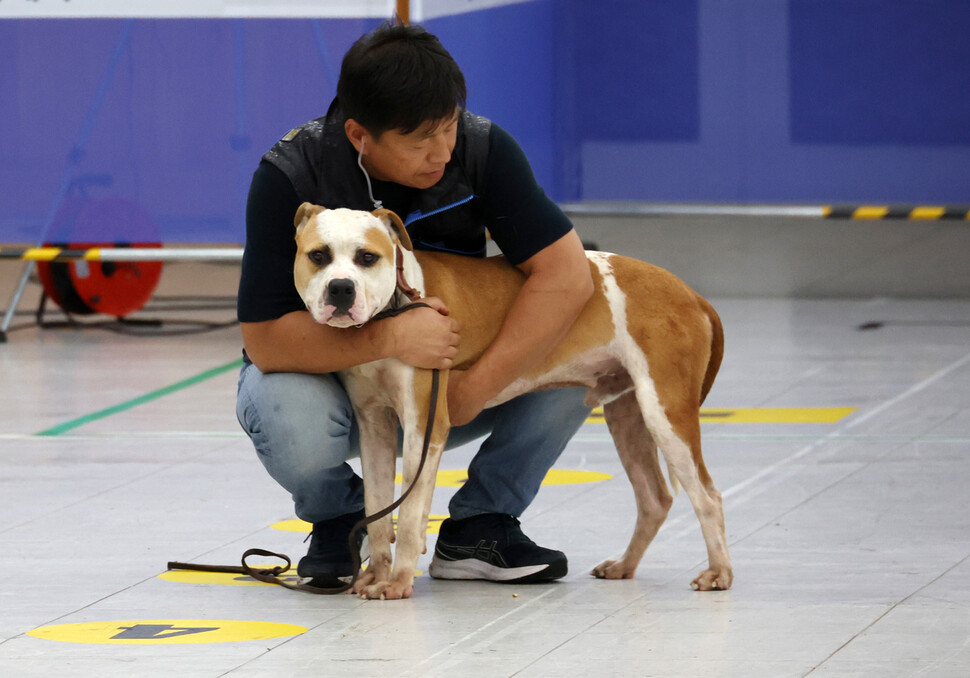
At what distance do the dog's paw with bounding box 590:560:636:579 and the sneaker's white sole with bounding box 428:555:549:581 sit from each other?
138 millimetres

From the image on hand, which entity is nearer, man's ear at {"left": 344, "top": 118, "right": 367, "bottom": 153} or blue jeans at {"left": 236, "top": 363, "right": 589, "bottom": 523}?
man's ear at {"left": 344, "top": 118, "right": 367, "bottom": 153}

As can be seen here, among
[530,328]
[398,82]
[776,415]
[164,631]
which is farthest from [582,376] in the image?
[776,415]

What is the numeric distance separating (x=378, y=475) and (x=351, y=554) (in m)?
0.19

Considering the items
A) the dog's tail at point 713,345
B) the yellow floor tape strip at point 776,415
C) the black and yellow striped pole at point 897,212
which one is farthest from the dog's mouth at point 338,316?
the black and yellow striped pole at point 897,212

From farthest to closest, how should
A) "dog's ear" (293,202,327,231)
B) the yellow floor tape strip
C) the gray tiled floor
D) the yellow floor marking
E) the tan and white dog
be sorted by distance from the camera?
1. the yellow floor tape strip
2. the tan and white dog
3. "dog's ear" (293,202,327,231)
4. the yellow floor marking
5. the gray tiled floor

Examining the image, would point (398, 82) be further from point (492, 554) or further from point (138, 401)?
point (138, 401)

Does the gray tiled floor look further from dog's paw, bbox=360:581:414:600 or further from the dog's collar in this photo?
the dog's collar

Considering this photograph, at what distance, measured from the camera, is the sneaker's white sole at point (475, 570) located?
3.25 meters

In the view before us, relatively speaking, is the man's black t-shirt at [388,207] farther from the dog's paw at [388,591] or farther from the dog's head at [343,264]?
the dog's paw at [388,591]

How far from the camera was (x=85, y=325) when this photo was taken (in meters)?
8.30

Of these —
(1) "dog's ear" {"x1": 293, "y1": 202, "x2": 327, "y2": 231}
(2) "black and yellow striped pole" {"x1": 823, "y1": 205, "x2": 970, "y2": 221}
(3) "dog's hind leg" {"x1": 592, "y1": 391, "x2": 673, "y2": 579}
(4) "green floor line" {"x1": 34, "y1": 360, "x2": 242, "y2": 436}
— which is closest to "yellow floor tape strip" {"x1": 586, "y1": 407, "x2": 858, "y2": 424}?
(4) "green floor line" {"x1": 34, "y1": 360, "x2": 242, "y2": 436}

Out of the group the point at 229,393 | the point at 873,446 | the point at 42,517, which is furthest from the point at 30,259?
the point at 873,446

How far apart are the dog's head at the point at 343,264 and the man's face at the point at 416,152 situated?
13 centimetres

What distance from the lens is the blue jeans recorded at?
314cm
